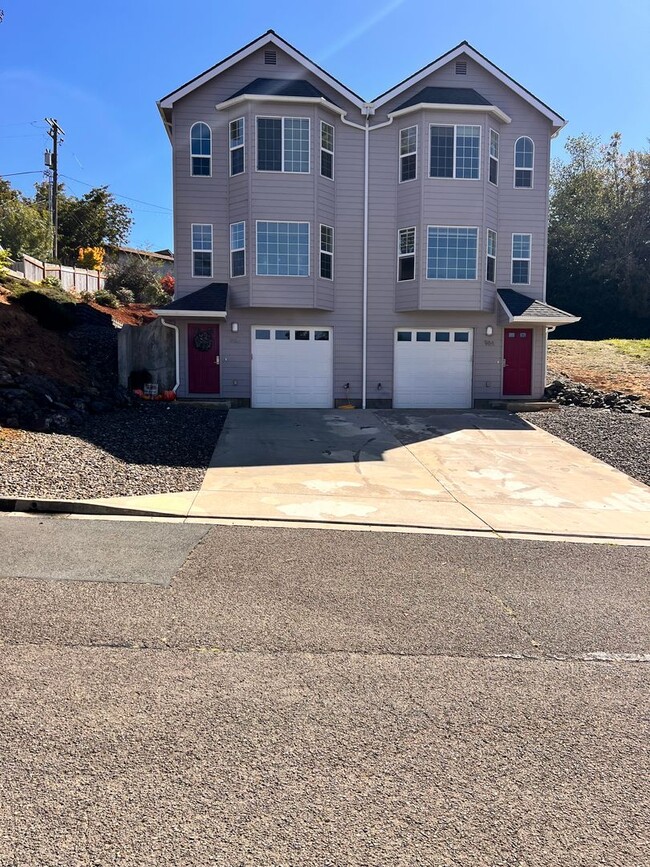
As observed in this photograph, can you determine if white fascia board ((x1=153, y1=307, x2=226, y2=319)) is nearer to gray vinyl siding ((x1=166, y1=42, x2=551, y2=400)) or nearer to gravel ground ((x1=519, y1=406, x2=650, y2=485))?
gray vinyl siding ((x1=166, y1=42, x2=551, y2=400))

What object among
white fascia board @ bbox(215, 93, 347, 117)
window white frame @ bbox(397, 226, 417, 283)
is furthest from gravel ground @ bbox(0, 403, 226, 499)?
white fascia board @ bbox(215, 93, 347, 117)

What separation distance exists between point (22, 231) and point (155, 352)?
51.6 feet

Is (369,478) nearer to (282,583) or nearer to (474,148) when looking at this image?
(282,583)

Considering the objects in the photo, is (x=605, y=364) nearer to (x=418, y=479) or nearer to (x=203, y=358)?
(x=203, y=358)

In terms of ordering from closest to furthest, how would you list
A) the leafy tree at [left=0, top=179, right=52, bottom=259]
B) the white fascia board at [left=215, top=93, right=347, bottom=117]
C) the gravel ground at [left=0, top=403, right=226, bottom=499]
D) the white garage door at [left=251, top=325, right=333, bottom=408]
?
the gravel ground at [left=0, top=403, right=226, bottom=499] < the white fascia board at [left=215, top=93, right=347, bottom=117] < the white garage door at [left=251, top=325, right=333, bottom=408] < the leafy tree at [left=0, top=179, right=52, bottom=259]

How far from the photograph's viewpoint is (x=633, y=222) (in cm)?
3866

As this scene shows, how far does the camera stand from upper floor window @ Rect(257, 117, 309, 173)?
17844mm

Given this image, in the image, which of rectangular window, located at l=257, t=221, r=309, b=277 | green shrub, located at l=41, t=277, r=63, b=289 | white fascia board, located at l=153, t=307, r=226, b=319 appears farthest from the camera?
green shrub, located at l=41, t=277, r=63, b=289

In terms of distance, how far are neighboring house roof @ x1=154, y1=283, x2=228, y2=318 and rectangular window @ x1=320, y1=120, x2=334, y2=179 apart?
4663 millimetres

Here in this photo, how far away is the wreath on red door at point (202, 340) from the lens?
18625 mm

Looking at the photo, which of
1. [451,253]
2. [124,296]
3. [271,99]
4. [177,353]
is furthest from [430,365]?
[124,296]

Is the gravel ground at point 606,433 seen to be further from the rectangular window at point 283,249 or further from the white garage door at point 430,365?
the rectangular window at point 283,249

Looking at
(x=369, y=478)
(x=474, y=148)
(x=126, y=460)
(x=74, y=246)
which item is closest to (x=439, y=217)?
(x=474, y=148)

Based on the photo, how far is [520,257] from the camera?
64.2ft
